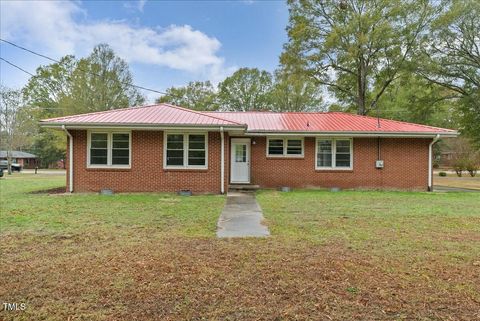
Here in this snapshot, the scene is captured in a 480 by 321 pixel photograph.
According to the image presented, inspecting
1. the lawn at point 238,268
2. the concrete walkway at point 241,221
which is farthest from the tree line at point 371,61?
the lawn at point 238,268

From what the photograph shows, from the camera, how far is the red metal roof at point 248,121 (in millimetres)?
12211

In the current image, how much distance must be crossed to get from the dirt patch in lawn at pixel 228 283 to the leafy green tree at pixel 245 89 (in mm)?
40856

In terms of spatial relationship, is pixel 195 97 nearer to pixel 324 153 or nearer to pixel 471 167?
pixel 471 167

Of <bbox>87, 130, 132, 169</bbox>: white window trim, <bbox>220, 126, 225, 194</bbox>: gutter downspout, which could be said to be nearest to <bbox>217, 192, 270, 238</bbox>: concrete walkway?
<bbox>220, 126, 225, 194</bbox>: gutter downspout

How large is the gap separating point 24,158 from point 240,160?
51.4 metres

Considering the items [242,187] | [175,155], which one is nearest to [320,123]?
[242,187]

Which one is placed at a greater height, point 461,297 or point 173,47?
point 173,47

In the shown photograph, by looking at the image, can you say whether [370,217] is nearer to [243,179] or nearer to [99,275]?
[99,275]

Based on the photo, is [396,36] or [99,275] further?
[396,36]

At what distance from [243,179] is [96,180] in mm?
6144

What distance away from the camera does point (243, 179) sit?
49.4 ft

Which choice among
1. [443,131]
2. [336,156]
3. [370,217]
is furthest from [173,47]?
[370,217]

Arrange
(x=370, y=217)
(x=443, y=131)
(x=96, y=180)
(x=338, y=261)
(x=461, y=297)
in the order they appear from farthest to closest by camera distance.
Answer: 1. (x=443, y=131)
2. (x=96, y=180)
3. (x=370, y=217)
4. (x=338, y=261)
5. (x=461, y=297)

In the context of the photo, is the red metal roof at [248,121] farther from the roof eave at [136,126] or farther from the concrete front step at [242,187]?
the concrete front step at [242,187]
